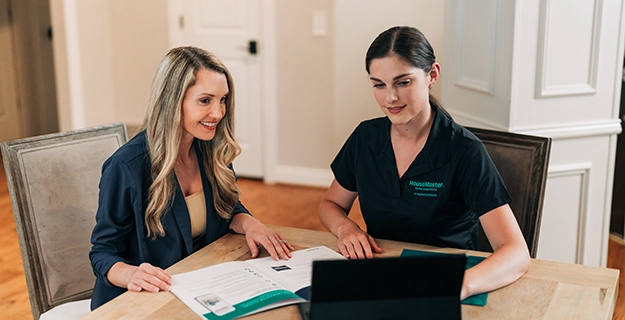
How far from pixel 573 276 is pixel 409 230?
18.4 inches

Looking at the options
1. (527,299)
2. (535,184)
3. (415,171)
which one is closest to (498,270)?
(527,299)

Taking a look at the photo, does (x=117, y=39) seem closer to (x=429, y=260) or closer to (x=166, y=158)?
(x=166, y=158)

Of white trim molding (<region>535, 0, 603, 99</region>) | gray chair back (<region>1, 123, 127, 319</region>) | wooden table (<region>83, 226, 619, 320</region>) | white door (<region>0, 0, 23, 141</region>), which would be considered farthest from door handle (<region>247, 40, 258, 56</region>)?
wooden table (<region>83, 226, 619, 320</region>)

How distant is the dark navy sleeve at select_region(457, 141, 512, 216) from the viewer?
1.79 metres

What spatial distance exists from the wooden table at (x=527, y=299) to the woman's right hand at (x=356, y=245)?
0.04 m

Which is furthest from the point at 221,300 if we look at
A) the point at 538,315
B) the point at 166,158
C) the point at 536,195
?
the point at 536,195

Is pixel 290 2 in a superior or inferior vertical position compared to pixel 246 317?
superior

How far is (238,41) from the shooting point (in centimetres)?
480

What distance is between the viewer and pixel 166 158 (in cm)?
179

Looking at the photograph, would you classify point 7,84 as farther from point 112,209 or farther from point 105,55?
point 112,209

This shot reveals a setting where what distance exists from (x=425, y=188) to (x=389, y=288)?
71 cm

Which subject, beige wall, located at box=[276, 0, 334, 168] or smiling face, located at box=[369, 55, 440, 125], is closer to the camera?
smiling face, located at box=[369, 55, 440, 125]

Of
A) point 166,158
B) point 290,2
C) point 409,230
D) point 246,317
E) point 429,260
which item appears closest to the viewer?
point 429,260

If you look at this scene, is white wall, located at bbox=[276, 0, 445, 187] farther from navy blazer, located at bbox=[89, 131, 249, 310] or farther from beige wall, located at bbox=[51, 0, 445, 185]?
navy blazer, located at bbox=[89, 131, 249, 310]
